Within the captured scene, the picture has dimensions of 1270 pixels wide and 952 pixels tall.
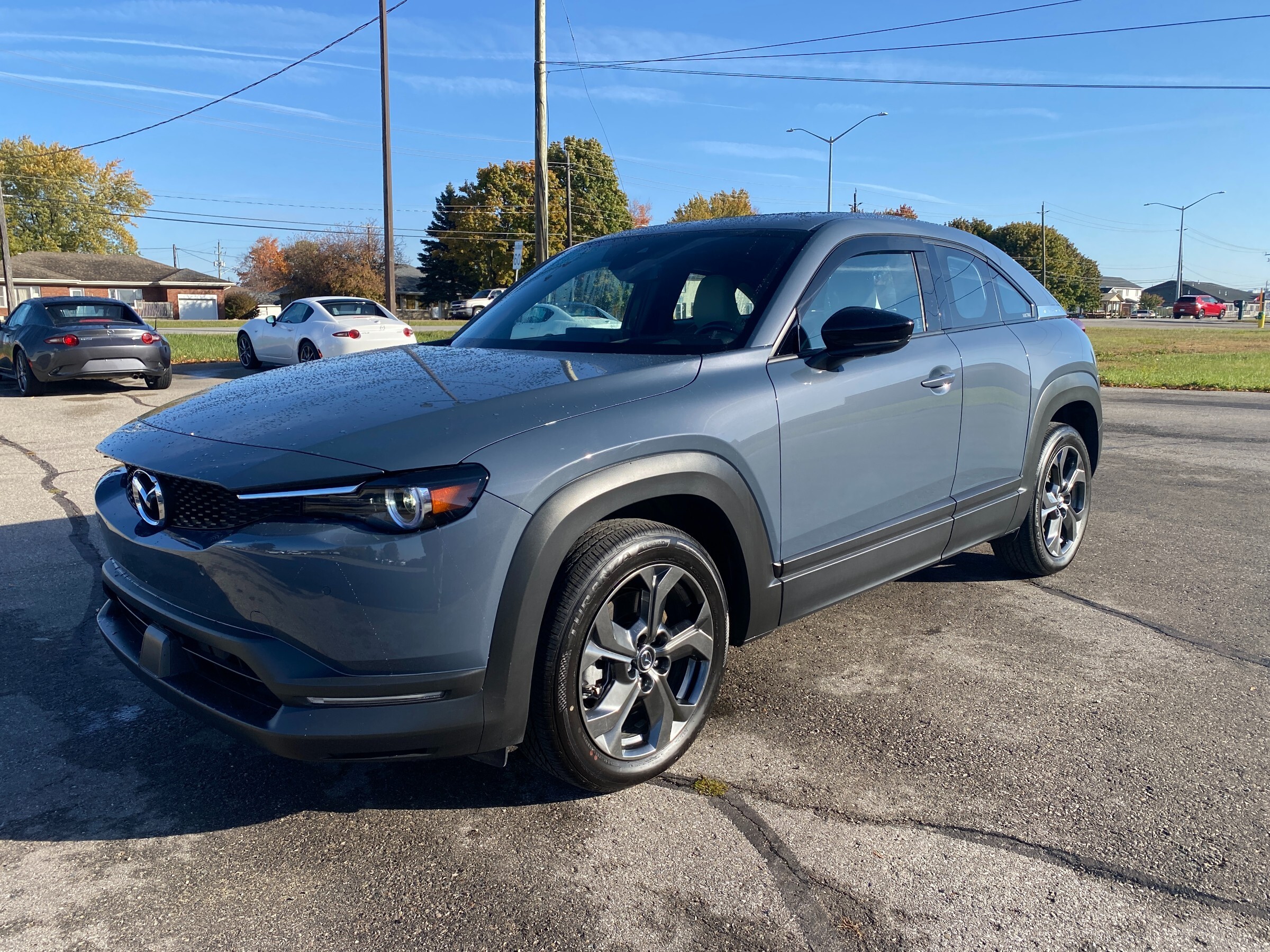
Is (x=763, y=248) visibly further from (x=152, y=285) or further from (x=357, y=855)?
(x=152, y=285)

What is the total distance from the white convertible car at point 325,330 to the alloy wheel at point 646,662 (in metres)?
14.3

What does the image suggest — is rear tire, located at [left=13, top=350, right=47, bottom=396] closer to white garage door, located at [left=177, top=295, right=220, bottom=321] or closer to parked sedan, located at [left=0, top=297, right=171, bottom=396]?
parked sedan, located at [left=0, top=297, right=171, bottom=396]

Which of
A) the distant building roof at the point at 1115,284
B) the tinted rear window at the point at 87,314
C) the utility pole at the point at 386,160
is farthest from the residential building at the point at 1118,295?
the tinted rear window at the point at 87,314

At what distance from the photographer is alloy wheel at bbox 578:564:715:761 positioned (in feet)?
9.08

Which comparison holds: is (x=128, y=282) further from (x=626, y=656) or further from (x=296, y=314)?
(x=626, y=656)

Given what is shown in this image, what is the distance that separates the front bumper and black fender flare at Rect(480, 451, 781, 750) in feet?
0.21

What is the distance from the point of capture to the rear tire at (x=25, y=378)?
13.4m

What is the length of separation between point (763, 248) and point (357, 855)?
2.54 meters

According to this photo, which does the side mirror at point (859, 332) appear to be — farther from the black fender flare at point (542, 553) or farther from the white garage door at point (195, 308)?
the white garage door at point (195, 308)

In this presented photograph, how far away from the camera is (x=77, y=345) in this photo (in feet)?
43.2

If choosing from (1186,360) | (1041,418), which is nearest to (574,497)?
(1041,418)

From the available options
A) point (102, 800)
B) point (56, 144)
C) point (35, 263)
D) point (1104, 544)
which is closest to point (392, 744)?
point (102, 800)

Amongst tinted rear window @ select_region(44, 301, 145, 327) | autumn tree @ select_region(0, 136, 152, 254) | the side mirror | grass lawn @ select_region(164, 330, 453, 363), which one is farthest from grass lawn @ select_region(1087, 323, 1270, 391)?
autumn tree @ select_region(0, 136, 152, 254)

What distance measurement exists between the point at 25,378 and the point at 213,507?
13.4 m
